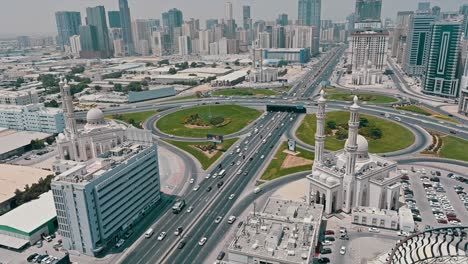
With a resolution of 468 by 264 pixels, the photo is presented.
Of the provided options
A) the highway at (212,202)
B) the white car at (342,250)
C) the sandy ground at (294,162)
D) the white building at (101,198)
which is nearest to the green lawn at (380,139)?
the highway at (212,202)

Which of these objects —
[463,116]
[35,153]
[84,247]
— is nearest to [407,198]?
[84,247]

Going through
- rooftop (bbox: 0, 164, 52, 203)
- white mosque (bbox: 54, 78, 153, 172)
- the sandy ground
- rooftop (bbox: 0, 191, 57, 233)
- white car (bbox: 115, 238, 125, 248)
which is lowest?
white car (bbox: 115, 238, 125, 248)

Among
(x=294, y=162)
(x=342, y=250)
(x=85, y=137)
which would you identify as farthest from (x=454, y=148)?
(x=85, y=137)

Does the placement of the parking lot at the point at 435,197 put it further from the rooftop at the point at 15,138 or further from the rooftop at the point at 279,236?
the rooftop at the point at 15,138

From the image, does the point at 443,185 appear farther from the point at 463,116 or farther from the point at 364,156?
the point at 463,116

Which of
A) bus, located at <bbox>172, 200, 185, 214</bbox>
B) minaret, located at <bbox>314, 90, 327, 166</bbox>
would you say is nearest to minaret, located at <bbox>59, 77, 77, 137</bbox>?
bus, located at <bbox>172, 200, 185, 214</bbox>

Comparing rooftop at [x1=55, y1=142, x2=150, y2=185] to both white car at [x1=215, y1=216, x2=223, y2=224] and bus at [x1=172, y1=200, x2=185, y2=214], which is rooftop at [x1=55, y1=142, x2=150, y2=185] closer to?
bus at [x1=172, y1=200, x2=185, y2=214]
